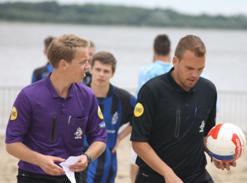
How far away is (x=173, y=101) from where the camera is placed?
19.4ft

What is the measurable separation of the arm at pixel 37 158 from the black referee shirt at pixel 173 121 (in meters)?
0.81

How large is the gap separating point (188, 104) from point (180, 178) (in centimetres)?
64

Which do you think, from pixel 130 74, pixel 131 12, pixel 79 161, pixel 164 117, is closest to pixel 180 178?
pixel 164 117

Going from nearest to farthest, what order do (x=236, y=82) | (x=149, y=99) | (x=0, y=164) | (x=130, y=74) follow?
(x=149, y=99), (x=0, y=164), (x=236, y=82), (x=130, y=74)

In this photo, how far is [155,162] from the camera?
5.77 metres

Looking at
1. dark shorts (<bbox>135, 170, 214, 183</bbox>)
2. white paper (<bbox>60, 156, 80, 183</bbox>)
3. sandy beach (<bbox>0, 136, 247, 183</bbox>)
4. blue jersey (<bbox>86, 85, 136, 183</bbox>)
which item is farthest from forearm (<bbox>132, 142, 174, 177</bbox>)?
sandy beach (<bbox>0, 136, 247, 183</bbox>)

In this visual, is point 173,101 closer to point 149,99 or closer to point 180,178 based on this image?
point 149,99

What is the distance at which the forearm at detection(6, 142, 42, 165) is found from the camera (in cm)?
545

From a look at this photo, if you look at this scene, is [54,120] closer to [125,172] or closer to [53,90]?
[53,90]

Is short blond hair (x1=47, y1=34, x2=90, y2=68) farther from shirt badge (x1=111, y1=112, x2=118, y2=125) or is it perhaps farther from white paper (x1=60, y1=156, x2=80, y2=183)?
shirt badge (x1=111, y1=112, x2=118, y2=125)

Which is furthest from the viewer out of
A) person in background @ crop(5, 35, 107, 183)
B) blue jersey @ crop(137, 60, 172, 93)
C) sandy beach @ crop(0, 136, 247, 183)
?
sandy beach @ crop(0, 136, 247, 183)

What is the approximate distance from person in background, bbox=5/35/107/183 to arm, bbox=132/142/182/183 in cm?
35

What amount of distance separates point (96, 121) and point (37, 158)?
0.69m

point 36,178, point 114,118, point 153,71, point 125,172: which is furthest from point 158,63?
point 36,178
